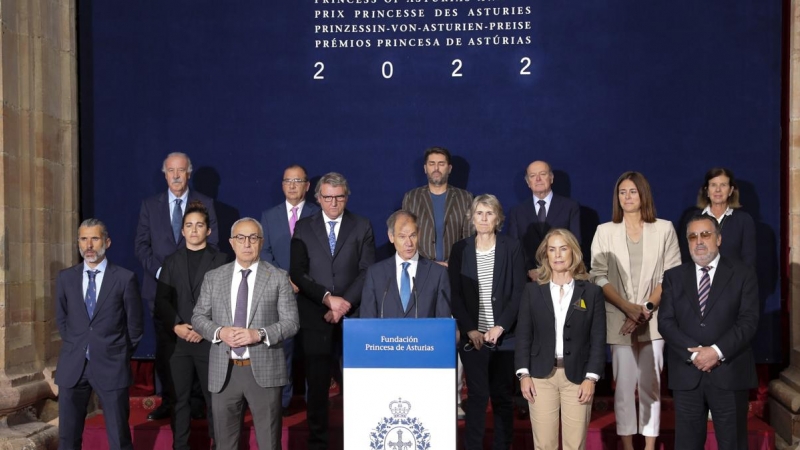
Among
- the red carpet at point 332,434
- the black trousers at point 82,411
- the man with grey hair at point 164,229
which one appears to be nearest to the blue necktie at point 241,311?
the black trousers at point 82,411

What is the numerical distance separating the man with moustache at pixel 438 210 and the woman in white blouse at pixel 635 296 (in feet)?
2.99

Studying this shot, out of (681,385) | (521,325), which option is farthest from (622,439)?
(521,325)

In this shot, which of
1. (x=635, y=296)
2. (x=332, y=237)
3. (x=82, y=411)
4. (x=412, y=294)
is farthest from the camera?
(x=332, y=237)

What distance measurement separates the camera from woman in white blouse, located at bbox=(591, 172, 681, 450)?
469 centimetres

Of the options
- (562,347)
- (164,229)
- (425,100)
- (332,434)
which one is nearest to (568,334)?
(562,347)

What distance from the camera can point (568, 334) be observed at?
4.04 metres

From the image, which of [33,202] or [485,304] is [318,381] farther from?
[33,202]

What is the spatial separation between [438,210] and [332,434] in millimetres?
1531

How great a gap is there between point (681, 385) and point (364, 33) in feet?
11.1

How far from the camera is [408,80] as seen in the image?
6.14 m

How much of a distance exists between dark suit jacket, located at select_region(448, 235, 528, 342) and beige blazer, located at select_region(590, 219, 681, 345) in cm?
52

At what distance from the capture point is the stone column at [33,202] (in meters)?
5.18

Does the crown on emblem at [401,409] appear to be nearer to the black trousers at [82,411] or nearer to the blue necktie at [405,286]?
the blue necktie at [405,286]

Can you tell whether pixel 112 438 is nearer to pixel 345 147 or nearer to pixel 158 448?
pixel 158 448
